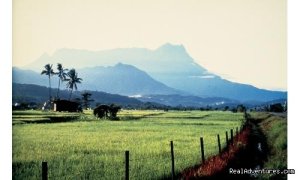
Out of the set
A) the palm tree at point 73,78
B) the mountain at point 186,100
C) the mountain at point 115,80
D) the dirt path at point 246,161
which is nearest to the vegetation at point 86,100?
the mountain at point 115,80

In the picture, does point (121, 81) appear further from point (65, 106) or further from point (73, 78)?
point (65, 106)

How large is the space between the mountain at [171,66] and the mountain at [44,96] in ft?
1.22

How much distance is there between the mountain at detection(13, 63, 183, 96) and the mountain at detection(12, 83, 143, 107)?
0.31 feet

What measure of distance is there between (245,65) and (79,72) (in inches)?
121

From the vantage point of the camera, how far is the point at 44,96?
976 cm

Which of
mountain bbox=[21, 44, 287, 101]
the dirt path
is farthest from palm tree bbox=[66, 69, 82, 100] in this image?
the dirt path

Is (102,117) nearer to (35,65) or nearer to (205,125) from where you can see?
(35,65)

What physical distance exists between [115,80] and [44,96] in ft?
4.31

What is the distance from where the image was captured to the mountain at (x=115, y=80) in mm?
9036

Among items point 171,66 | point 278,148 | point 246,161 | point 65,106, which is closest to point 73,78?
point 65,106

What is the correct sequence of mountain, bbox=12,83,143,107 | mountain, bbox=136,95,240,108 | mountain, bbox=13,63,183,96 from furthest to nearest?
mountain, bbox=136,95,240,108
mountain, bbox=13,63,183,96
mountain, bbox=12,83,143,107

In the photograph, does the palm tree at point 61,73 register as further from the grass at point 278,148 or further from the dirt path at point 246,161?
the grass at point 278,148

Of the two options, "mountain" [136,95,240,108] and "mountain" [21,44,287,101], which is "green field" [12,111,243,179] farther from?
"mountain" [21,44,287,101]

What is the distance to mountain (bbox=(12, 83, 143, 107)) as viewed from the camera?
878 centimetres
